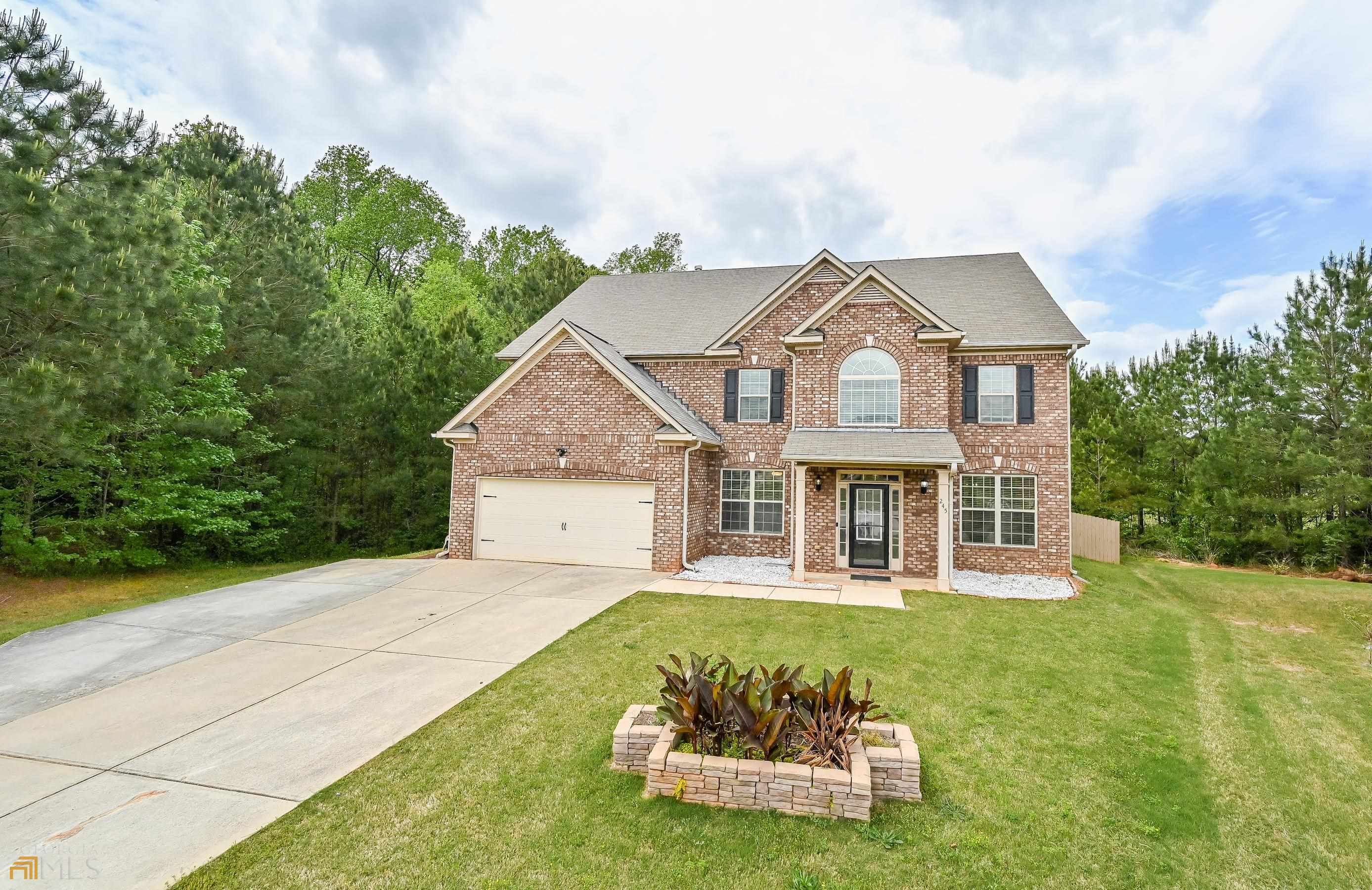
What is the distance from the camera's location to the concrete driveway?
3.85 metres

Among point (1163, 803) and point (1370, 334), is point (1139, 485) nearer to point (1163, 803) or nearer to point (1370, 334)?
point (1370, 334)

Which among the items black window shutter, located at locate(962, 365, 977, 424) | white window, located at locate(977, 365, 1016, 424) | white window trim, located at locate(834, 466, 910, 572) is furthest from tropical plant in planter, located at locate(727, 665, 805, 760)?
white window, located at locate(977, 365, 1016, 424)

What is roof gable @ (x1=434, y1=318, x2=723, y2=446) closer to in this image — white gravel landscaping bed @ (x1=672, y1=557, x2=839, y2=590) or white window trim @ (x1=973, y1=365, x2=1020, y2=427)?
white gravel landscaping bed @ (x1=672, y1=557, x2=839, y2=590)

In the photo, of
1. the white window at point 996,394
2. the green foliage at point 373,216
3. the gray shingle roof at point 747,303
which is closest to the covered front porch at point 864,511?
the white window at point 996,394

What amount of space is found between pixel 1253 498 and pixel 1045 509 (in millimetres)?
7897

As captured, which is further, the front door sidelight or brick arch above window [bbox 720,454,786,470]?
brick arch above window [bbox 720,454,786,470]

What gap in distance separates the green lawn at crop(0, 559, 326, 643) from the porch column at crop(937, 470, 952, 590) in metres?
13.9

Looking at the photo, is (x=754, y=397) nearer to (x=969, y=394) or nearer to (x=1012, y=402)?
(x=969, y=394)

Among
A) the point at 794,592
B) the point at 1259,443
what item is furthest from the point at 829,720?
the point at 1259,443

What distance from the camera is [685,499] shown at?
43.5 ft

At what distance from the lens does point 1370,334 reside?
50.2 ft

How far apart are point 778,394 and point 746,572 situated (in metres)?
4.74

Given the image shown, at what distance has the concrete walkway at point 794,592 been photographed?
10547mm

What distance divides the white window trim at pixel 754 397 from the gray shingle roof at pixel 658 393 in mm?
819
